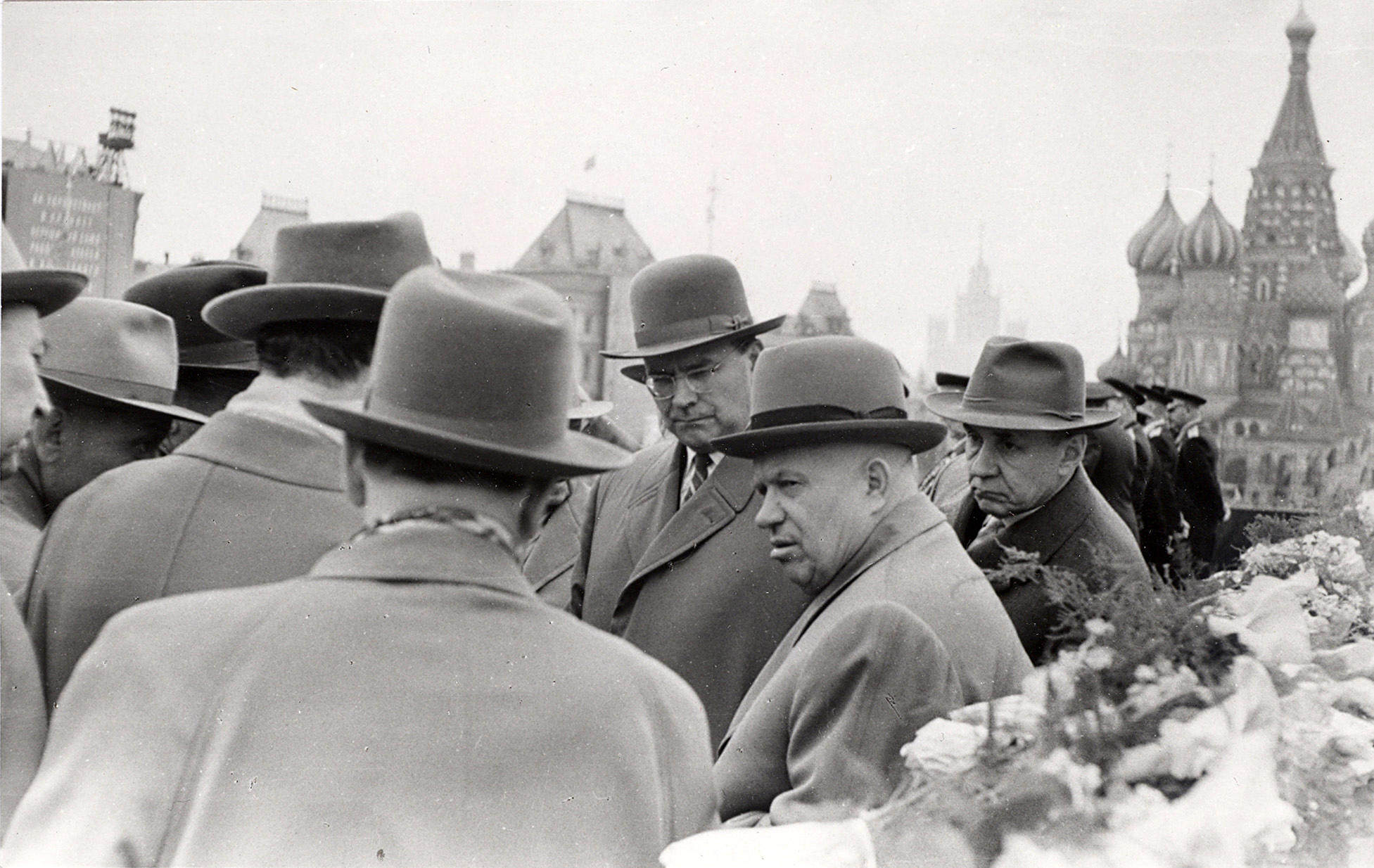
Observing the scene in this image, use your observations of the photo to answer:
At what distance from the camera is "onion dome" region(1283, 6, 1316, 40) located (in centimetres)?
352

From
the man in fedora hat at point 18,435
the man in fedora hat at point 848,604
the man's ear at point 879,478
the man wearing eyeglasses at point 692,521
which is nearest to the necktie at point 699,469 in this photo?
the man wearing eyeglasses at point 692,521

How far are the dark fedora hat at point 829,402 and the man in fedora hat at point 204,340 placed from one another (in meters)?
1.60

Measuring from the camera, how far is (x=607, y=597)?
14.9ft

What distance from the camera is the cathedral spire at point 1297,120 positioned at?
3598mm

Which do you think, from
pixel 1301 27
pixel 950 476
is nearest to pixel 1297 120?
pixel 950 476

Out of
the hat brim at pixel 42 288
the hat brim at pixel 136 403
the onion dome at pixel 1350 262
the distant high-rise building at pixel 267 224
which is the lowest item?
the hat brim at pixel 136 403

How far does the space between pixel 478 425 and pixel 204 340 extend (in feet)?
8.16

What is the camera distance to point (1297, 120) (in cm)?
648

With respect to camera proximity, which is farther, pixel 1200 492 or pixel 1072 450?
pixel 1200 492

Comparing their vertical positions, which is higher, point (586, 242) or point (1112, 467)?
point (586, 242)

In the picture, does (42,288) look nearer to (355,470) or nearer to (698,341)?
(355,470)

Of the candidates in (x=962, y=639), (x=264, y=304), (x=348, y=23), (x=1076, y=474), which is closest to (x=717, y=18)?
(x=348, y=23)

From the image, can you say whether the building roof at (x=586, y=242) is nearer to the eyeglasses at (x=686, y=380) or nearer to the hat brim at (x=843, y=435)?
the eyeglasses at (x=686, y=380)

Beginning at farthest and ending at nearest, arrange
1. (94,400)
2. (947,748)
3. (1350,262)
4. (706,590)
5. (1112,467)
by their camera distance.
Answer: (1350,262) < (1112,467) < (706,590) < (94,400) < (947,748)
